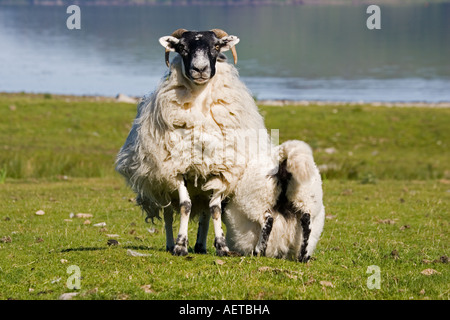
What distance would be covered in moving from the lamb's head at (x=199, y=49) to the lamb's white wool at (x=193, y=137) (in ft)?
0.69

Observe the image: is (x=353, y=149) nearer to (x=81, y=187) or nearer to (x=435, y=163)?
(x=435, y=163)

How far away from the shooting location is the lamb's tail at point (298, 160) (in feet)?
28.2

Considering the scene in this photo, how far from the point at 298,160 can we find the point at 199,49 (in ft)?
6.44

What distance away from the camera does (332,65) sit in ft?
214

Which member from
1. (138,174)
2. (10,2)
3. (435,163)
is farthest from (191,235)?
(10,2)

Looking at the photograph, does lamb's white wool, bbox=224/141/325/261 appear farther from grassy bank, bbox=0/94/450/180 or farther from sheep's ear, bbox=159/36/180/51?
grassy bank, bbox=0/94/450/180

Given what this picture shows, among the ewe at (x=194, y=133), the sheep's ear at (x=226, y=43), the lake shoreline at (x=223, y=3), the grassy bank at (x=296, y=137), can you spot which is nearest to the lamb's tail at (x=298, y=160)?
the ewe at (x=194, y=133)

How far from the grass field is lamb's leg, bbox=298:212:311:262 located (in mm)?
265

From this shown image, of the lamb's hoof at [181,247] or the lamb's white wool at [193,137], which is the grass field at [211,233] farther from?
the lamb's white wool at [193,137]

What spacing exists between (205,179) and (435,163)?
14.5m

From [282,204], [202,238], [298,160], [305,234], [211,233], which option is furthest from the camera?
[211,233]

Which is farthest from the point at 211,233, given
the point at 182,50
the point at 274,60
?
the point at 274,60

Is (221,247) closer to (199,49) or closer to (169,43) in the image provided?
(199,49)

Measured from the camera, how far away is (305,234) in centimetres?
897
